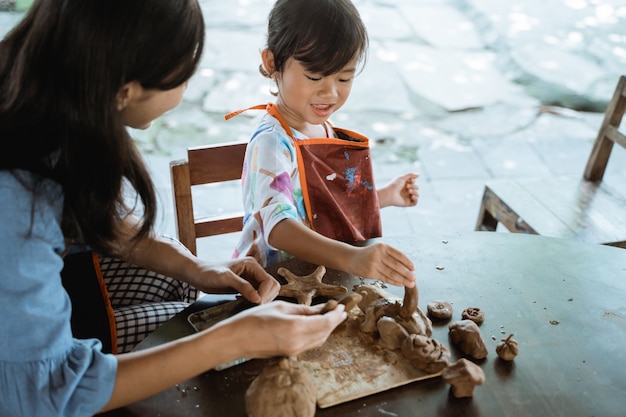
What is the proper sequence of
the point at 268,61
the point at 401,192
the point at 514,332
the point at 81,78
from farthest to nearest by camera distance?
the point at 401,192
the point at 268,61
the point at 514,332
the point at 81,78

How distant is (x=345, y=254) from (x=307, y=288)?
0.13 m

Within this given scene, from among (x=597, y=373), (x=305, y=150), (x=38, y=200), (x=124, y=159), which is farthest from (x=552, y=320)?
(x=38, y=200)

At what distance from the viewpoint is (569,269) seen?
1.61 m

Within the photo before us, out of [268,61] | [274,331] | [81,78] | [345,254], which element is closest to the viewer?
[81,78]

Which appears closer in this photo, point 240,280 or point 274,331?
point 274,331

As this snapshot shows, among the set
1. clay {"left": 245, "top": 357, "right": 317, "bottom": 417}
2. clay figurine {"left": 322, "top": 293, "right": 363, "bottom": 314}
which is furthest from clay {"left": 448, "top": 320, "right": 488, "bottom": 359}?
clay {"left": 245, "top": 357, "right": 317, "bottom": 417}

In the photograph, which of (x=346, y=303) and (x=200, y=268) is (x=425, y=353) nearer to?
(x=346, y=303)

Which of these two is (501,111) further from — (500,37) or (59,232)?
(59,232)

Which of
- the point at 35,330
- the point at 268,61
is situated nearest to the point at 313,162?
the point at 268,61

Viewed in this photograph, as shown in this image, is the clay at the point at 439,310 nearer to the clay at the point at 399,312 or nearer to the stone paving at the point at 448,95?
the clay at the point at 399,312

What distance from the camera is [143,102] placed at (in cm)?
117

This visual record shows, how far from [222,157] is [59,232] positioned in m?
0.80

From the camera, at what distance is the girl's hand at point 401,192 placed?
2020 mm

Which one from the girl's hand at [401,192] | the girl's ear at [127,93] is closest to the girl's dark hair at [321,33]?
the girl's hand at [401,192]
